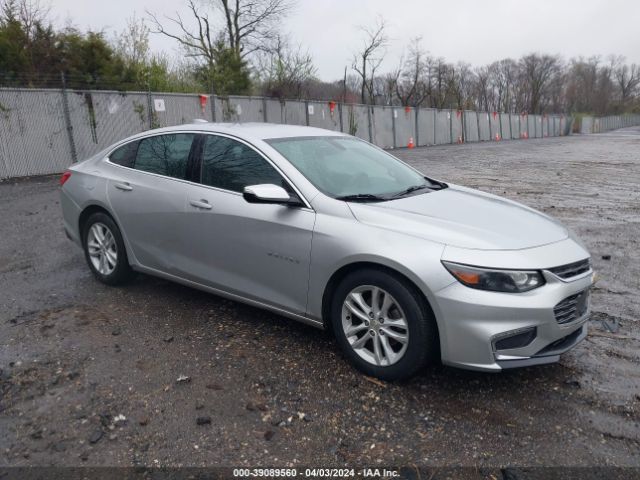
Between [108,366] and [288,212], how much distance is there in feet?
5.14

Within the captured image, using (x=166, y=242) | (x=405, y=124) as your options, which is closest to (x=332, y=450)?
(x=166, y=242)

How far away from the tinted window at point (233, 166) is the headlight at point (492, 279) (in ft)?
4.56

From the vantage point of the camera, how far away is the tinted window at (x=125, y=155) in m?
4.92

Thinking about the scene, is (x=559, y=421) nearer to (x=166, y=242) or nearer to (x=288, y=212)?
(x=288, y=212)

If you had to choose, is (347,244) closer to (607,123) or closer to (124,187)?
(124,187)

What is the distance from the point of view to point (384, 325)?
129 inches

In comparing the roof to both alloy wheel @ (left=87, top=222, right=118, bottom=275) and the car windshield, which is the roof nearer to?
the car windshield

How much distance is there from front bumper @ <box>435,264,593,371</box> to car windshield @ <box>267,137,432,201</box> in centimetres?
106

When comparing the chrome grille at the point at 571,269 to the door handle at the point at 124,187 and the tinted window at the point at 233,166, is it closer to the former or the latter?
the tinted window at the point at 233,166

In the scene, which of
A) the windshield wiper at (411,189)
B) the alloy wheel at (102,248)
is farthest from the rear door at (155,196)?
the windshield wiper at (411,189)

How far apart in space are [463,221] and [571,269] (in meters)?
0.68

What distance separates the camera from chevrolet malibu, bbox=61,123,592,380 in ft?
9.85

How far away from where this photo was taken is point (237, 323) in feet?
14.0

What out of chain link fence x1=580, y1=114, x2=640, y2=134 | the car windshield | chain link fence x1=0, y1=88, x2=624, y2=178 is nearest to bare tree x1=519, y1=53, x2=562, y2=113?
chain link fence x1=580, y1=114, x2=640, y2=134
